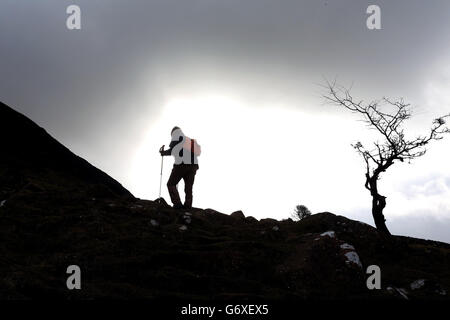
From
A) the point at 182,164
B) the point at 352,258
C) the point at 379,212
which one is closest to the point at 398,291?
the point at 352,258

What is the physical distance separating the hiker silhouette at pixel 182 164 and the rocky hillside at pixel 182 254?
968 mm

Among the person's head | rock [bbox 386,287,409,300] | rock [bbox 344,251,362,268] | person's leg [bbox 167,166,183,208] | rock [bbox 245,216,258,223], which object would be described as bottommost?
rock [bbox 386,287,409,300]

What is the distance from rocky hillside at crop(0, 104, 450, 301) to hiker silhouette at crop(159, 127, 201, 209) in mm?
968

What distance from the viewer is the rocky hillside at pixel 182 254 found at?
32.7ft

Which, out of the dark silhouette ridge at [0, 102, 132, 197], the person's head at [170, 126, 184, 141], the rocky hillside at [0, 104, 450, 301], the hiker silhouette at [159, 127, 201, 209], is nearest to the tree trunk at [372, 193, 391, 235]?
the rocky hillside at [0, 104, 450, 301]

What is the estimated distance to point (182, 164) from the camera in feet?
59.8

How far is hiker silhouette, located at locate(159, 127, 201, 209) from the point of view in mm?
18047

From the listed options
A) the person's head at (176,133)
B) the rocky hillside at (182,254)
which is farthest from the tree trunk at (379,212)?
the person's head at (176,133)

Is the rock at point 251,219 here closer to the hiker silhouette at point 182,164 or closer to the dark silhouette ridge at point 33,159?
the hiker silhouette at point 182,164

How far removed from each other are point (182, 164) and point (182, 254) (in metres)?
6.90

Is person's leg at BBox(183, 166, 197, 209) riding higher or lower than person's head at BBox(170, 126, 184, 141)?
lower

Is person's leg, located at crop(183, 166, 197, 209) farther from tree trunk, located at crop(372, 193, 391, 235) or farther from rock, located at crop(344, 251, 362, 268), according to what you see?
tree trunk, located at crop(372, 193, 391, 235)
